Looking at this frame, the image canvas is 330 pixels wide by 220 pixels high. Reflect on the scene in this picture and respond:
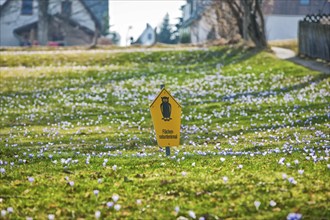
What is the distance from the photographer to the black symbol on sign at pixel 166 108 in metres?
9.91

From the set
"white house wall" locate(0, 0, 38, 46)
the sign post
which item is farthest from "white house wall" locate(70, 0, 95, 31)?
the sign post

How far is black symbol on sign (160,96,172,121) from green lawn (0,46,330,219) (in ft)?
2.45

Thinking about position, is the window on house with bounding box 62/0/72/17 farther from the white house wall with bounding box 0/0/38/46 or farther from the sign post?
the sign post

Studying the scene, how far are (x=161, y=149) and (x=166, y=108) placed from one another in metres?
2.78

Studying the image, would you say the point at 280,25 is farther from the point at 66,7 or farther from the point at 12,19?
the point at 12,19

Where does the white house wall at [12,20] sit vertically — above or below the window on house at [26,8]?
below

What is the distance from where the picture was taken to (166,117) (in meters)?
10.0

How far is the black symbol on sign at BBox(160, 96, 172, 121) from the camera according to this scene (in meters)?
9.91

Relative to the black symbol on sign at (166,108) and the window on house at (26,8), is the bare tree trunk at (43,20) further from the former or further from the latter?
the black symbol on sign at (166,108)

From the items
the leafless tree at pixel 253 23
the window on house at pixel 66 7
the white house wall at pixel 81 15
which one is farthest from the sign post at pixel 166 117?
the white house wall at pixel 81 15

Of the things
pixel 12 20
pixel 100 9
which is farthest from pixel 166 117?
pixel 100 9

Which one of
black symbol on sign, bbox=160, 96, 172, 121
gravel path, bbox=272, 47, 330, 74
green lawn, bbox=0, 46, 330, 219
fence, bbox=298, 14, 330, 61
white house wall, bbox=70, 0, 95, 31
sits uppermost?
white house wall, bbox=70, 0, 95, 31

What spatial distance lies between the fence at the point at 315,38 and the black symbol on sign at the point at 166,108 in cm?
2244

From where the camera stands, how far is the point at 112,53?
39969 mm
